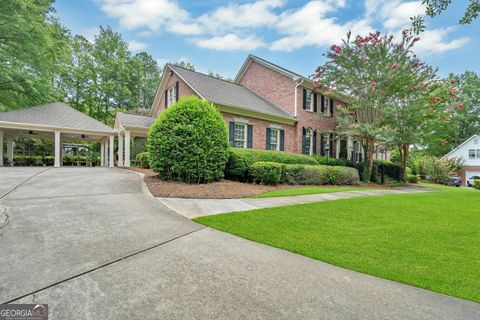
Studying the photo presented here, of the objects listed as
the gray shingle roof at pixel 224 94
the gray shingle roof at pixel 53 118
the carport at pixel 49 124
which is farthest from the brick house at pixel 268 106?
the gray shingle roof at pixel 53 118

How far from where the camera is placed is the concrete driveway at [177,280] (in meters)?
1.98

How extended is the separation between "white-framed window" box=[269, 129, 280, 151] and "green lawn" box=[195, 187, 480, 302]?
8.88 m

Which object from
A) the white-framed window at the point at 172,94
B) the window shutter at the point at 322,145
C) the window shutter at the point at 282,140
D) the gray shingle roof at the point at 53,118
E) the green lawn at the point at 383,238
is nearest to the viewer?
the green lawn at the point at 383,238

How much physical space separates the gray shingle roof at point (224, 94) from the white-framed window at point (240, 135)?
1131 millimetres

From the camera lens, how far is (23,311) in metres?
1.89

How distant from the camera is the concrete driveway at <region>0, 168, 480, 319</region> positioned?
1.98 m

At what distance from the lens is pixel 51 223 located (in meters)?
3.97

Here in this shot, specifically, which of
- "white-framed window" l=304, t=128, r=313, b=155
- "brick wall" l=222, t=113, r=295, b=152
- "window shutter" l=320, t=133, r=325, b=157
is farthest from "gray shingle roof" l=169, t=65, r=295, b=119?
"window shutter" l=320, t=133, r=325, b=157

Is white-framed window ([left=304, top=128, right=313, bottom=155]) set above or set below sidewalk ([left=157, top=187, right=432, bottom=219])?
above

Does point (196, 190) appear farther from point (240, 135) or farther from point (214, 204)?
point (240, 135)

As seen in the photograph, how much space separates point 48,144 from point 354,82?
30437 mm

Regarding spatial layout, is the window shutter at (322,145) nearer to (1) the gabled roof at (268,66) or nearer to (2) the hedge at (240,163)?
(1) the gabled roof at (268,66)

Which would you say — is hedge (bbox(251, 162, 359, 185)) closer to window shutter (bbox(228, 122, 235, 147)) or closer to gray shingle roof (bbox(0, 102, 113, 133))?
window shutter (bbox(228, 122, 235, 147))

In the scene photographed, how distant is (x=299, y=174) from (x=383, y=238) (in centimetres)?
752
